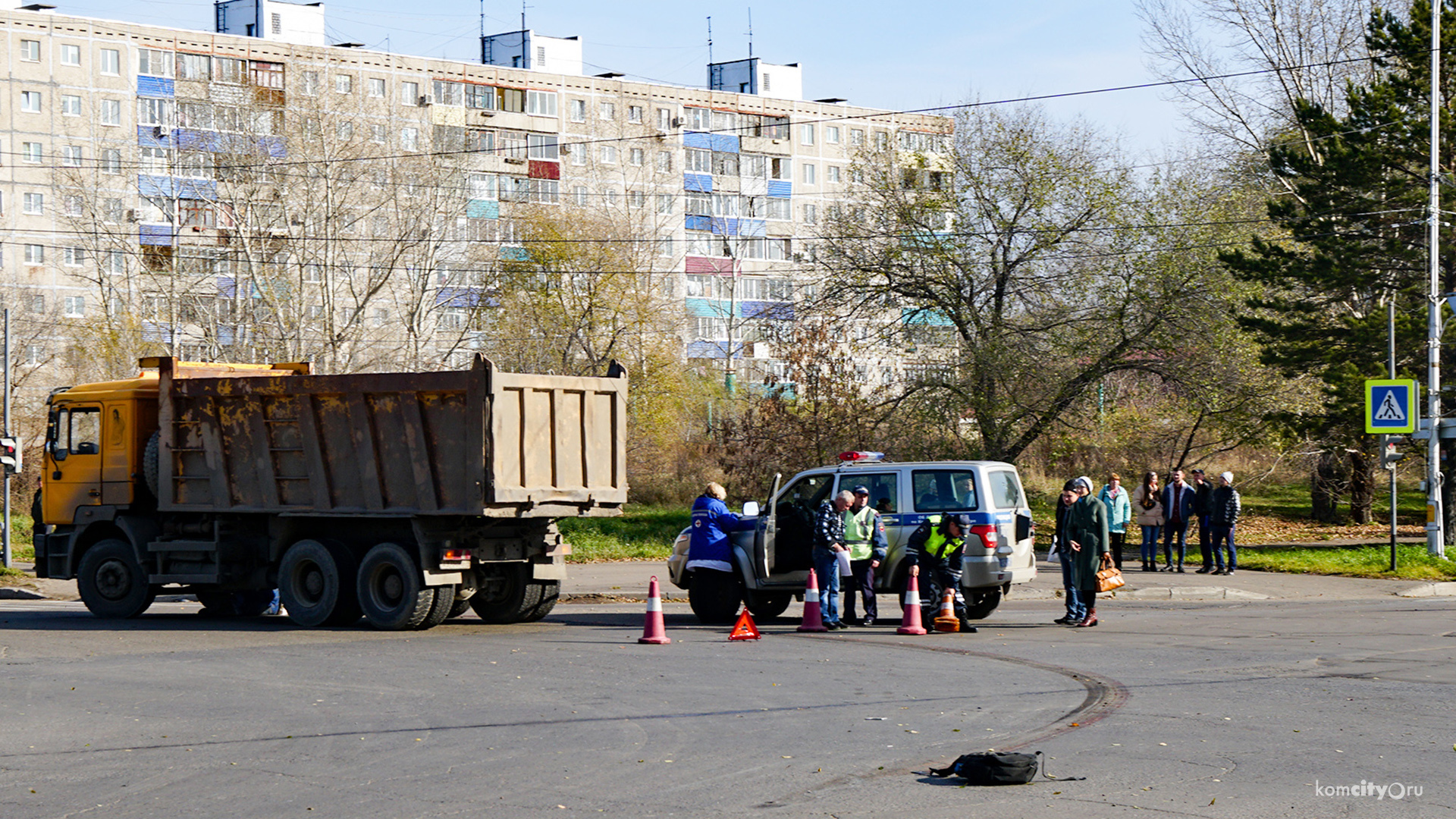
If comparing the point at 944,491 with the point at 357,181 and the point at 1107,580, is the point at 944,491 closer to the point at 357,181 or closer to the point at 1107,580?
the point at 1107,580

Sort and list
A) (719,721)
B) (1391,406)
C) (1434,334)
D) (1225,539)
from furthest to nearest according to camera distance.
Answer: (1434,334) → (1225,539) → (1391,406) → (719,721)

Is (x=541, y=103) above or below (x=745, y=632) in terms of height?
above

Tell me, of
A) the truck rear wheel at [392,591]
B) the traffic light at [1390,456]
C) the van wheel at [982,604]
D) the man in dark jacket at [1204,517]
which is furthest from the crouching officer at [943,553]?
the traffic light at [1390,456]

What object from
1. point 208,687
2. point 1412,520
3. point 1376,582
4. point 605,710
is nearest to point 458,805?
point 605,710

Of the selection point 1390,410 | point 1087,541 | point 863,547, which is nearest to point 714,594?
point 863,547

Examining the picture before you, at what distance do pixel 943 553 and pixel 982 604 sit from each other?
1818mm

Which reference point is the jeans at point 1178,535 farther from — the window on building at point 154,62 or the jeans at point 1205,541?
the window on building at point 154,62

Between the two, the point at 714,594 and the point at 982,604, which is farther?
the point at 982,604

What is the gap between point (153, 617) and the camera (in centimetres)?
1939

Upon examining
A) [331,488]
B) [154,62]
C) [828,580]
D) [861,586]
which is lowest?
[861,586]

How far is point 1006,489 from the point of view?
1738 cm

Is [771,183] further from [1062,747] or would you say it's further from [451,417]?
[1062,747]

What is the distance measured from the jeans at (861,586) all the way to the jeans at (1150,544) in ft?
32.5

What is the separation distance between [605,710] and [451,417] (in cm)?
604
